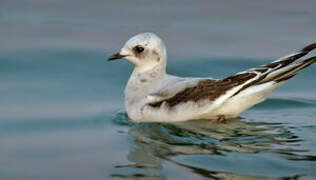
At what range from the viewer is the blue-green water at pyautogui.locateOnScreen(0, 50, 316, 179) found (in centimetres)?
1046

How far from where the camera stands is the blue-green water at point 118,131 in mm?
10461

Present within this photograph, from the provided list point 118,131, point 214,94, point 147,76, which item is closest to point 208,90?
point 214,94

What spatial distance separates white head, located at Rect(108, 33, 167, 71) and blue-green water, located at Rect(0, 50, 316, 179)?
0.65 metres

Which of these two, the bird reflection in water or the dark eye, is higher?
the dark eye

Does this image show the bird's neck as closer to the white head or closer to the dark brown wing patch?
the white head

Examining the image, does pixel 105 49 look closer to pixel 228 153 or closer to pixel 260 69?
pixel 260 69

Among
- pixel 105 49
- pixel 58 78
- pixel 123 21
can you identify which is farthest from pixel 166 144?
pixel 123 21

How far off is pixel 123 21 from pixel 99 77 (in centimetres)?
254

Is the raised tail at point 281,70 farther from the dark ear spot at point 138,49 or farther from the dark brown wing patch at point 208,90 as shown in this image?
the dark ear spot at point 138,49

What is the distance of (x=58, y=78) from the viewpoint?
14.9m

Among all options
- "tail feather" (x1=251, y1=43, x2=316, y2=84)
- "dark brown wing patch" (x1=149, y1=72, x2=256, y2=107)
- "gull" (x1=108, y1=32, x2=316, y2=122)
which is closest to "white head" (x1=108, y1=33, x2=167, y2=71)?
"gull" (x1=108, y1=32, x2=316, y2=122)

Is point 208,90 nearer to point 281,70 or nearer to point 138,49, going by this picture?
point 281,70

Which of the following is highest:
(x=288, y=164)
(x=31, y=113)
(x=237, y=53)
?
(x=237, y=53)

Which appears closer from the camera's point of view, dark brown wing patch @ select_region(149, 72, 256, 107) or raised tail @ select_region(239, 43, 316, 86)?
raised tail @ select_region(239, 43, 316, 86)
